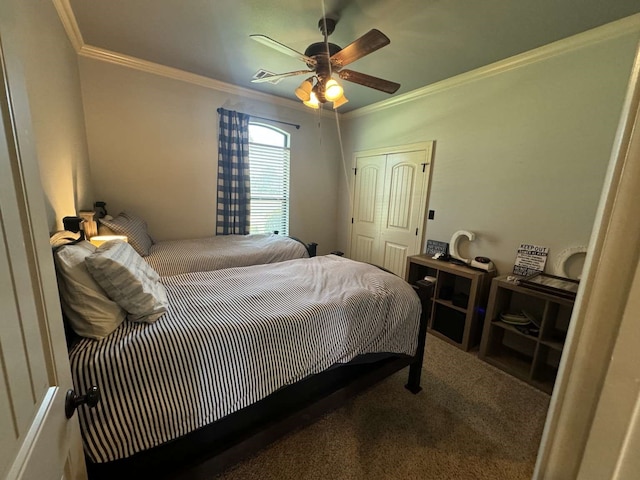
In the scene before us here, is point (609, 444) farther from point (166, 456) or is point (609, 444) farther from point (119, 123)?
point (119, 123)

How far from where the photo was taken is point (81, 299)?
104cm

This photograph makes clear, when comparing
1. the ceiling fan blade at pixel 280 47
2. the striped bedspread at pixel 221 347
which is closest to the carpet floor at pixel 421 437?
the striped bedspread at pixel 221 347

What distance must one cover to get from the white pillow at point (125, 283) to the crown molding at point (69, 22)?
199 cm

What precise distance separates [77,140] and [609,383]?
11.1 ft

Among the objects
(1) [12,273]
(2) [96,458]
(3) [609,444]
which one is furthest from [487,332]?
(1) [12,273]

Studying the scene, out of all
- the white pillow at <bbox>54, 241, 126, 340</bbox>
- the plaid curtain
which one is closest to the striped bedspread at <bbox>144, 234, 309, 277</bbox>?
the plaid curtain

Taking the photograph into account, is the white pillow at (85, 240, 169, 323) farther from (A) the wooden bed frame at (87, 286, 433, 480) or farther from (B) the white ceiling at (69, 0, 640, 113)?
(B) the white ceiling at (69, 0, 640, 113)

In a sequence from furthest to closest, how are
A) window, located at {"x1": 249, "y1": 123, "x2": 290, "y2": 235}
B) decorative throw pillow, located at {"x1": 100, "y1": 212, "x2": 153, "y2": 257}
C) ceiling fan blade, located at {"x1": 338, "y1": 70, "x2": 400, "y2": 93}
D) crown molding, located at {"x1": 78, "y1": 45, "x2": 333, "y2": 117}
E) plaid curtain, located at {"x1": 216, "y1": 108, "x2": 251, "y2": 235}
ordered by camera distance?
window, located at {"x1": 249, "y1": 123, "x2": 290, "y2": 235}, plaid curtain, located at {"x1": 216, "y1": 108, "x2": 251, "y2": 235}, crown molding, located at {"x1": 78, "y1": 45, "x2": 333, "y2": 117}, decorative throw pillow, located at {"x1": 100, "y1": 212, "x2": 153, "y2": 257}, ceiling fan blade, located at {"x1": 338, "y1": 70, "x2": 400, "y2": 93}

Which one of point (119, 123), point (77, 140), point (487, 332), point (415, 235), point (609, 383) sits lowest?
point (487, 332)

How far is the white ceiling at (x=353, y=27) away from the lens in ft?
5.80

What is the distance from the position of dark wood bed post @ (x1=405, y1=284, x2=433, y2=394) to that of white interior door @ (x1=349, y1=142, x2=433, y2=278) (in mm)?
1483

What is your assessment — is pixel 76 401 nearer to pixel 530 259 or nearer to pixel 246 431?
pixel 246 431

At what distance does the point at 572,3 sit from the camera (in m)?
1.66

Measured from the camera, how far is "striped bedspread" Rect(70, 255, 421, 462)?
977mm
